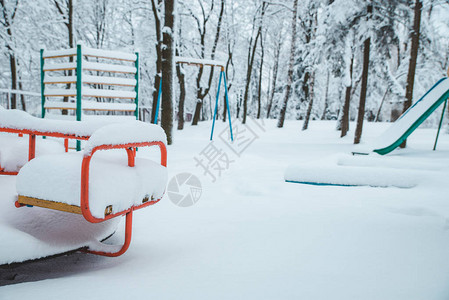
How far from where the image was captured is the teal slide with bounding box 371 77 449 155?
592cm

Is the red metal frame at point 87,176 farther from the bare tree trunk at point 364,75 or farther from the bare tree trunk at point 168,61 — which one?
the bare tree trunk at point 364,75

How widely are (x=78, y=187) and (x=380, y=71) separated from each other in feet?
57.3

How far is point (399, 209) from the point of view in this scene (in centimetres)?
261

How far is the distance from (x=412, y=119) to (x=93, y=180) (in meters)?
6.82

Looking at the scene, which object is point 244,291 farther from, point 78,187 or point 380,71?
point 380,71

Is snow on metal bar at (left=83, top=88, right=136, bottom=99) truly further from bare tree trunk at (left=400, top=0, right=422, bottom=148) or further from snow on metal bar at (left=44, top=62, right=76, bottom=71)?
bare tree trunk at (left=400, top=0, right=422, bottom=148)

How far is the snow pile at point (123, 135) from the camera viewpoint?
53.3 inches

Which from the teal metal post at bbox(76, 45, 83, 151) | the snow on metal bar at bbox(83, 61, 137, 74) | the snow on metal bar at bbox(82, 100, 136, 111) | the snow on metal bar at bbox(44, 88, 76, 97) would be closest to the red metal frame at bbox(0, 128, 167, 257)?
the teal metal post at bbox(76, 45, 83, 151)

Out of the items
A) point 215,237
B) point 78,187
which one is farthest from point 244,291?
point 78,187

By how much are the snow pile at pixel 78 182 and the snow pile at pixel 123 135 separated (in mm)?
172

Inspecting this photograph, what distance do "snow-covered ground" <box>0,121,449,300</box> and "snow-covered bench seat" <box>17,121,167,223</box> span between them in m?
0.36

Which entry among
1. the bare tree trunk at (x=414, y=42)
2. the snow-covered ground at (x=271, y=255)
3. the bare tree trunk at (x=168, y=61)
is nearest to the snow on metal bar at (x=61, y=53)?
the bare tree trunk at (x=168, y=61)

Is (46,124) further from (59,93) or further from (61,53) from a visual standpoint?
(61,53)

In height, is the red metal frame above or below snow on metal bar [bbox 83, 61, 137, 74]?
below
